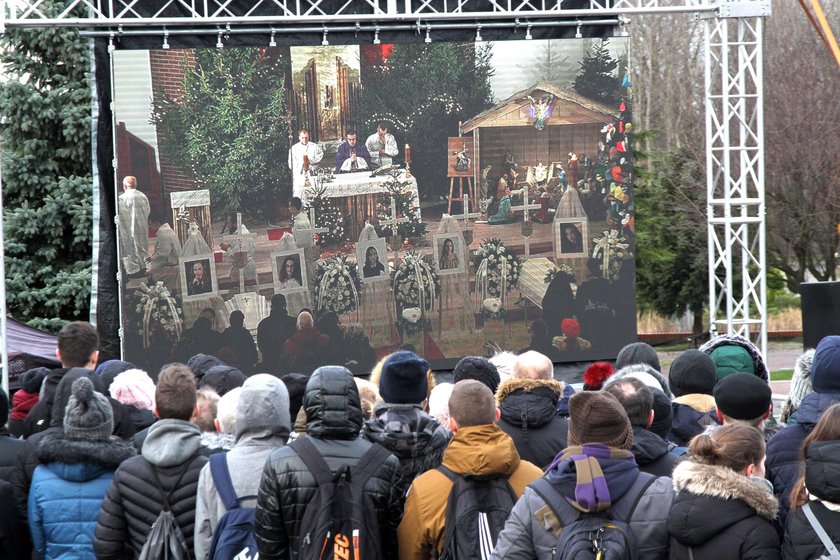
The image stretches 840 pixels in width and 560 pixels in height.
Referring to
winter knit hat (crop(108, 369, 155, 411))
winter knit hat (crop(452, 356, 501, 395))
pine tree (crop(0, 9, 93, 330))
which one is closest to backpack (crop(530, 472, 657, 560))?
winter knit hat (crop(452, 356, 501, 395))

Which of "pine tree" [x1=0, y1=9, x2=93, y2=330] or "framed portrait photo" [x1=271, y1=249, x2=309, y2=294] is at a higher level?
"pine tree" [x1=0, y1=9, x2=93, y2=330]

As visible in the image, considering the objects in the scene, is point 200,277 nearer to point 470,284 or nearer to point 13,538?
point 470,284

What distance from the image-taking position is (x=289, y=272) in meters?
12.0

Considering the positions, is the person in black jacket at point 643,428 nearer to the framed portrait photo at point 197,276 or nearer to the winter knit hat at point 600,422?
the winter knit hat at point 600,422

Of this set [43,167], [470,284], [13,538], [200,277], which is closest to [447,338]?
[470,284]

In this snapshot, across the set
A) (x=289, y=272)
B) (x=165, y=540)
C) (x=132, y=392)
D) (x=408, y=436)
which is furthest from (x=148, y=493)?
(x=289, y=272)

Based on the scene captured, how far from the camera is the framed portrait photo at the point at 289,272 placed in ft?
39.4

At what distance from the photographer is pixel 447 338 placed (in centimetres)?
1228

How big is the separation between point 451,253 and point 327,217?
1.54 m

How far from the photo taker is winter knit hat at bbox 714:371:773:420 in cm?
414

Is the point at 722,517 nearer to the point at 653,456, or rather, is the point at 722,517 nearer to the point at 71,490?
the point at 653,456

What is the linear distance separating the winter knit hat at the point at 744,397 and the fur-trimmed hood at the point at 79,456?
247 centimetres

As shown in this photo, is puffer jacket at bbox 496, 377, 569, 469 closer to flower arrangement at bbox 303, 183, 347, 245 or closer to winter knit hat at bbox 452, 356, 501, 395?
winter knit hat at bbox 452, 356, 501, 395

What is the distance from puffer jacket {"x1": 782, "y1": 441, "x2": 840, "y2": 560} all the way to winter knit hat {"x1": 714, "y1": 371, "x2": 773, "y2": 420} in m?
0.85
